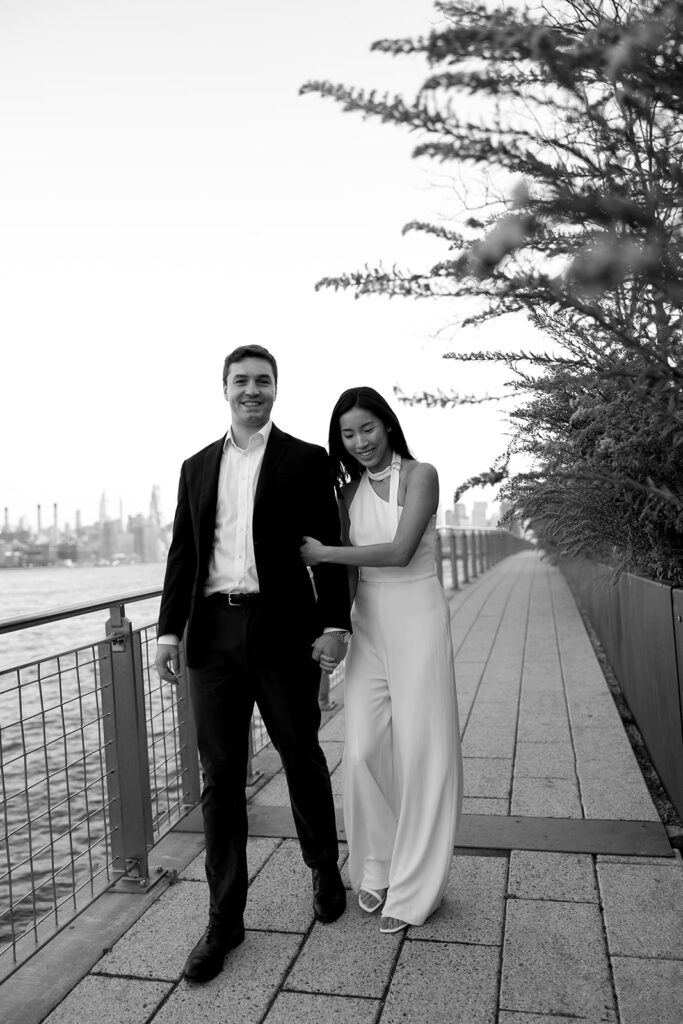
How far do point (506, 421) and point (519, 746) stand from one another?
2253mm

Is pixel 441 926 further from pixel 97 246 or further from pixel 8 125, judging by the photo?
pixel 97 246

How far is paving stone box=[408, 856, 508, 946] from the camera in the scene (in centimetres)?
258

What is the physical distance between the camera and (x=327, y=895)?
2.76m

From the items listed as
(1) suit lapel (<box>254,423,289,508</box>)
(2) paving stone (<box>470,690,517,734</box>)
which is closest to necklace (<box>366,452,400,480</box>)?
(1) suit lapel (<box>254,423,289,508</box>)

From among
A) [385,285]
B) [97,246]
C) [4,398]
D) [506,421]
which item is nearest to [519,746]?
[506,421]

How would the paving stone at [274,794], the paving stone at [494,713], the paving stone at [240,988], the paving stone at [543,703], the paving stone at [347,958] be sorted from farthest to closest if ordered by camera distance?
the paving stone at [543,703]
the paving stone at [494,713]
the paving stone at [274,794]
the paving stone at [347,958]
the paving stone at [240,988]

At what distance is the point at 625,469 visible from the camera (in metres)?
3.13

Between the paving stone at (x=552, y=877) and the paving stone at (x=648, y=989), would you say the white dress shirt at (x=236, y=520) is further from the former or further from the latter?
the paving stone at (x=648, y=989)

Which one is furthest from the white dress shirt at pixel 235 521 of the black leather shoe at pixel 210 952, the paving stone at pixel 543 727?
the paving stone at pixel 543 727

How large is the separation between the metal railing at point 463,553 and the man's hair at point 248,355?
21.1 feet

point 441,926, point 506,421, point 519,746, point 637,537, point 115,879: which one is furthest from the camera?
point 519,746

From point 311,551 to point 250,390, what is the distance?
0.60 metres

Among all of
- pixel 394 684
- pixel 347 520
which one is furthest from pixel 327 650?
pixel 347 520

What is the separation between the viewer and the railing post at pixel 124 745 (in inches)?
118
